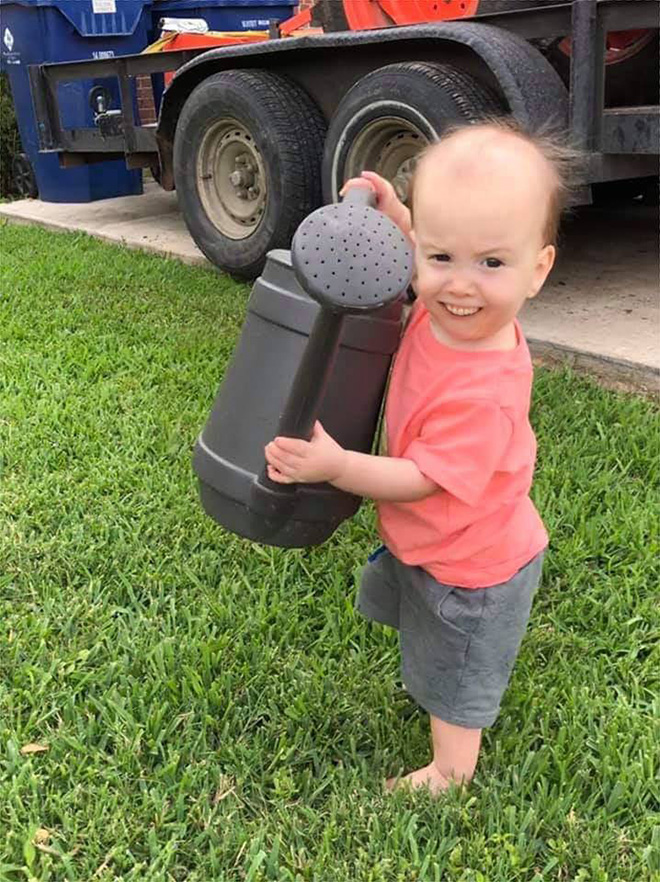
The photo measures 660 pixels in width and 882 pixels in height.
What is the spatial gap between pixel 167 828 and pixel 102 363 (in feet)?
7.71

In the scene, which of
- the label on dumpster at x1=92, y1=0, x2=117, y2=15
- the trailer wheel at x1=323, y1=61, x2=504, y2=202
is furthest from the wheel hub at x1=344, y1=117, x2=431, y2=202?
the label on dumpster at x1=92, y1=0, x2=117, y2=15

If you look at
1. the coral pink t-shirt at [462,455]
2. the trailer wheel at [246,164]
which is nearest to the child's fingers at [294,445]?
the coral pink t-shirt at [462,455]

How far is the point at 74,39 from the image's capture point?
7258mm

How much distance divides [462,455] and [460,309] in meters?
0.22

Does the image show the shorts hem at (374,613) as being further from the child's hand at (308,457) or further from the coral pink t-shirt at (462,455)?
the child's hand at (308,457)

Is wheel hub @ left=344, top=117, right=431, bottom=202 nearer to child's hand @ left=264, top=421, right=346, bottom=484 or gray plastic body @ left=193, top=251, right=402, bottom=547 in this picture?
gray plastic body @ left=193, top=251, right=402, bottom=547

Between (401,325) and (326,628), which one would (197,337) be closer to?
(326,628)

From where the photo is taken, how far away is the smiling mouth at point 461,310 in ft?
4.87

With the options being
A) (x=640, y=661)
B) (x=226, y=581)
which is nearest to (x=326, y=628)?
(x=226, y=581)

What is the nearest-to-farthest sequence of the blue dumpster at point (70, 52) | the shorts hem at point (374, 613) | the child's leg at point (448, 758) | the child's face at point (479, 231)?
the child's face at point (479, 231) < the child's leg at point (448, 758) < the shorts hem at point (374, 613) < the blue dumpster at point (70, 52)

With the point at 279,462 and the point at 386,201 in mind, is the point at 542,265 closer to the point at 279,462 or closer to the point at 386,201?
the point at 386,201

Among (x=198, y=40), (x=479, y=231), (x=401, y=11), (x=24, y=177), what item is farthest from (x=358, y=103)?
(x=24, y=177)

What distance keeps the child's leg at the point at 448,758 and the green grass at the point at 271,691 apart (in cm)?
4

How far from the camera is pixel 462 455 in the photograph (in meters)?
1.52
